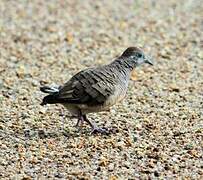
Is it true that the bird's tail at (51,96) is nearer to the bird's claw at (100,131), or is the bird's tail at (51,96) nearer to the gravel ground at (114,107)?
the gravel ground at (114,107)

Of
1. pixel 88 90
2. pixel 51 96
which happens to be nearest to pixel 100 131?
pixel 88 90

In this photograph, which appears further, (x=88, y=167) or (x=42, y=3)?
(x=42, y=3)

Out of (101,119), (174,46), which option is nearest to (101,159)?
(101,119)

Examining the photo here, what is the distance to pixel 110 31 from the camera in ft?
36.3

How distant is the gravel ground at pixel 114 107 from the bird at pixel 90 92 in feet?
0.88

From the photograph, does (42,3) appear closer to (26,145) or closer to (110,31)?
(110,31)

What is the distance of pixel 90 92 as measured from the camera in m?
6.67

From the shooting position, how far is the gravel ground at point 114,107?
20.2 feet

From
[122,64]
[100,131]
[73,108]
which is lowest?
[100,131]

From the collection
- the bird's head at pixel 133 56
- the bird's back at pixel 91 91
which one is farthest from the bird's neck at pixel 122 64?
the bird's back at pixel 91 91

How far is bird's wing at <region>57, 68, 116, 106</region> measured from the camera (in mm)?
6652

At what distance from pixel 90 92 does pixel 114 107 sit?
3.81 ft

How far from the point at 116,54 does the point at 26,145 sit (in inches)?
146

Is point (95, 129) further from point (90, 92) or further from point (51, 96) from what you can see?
point (51, 96)
